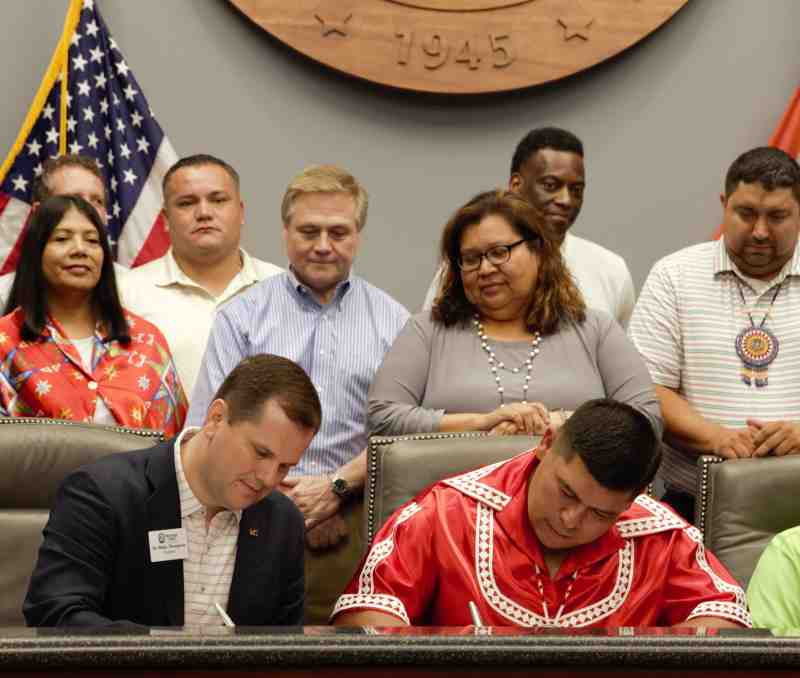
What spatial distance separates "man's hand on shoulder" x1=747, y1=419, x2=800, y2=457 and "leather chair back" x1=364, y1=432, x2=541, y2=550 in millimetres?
622

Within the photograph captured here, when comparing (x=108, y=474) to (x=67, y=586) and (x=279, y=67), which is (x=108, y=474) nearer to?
(x=67, y=586)

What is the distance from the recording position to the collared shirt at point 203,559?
2.28 meters

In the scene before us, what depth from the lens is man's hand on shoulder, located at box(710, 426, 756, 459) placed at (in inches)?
120

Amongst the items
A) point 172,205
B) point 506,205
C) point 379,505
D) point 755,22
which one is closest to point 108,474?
point 379,505

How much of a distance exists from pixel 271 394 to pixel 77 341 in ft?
3.83

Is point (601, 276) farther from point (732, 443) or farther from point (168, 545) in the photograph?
point (168, 545)

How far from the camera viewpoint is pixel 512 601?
7.54 ft

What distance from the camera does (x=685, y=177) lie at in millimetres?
4387

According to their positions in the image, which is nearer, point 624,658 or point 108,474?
point 624,658

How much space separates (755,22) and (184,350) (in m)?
2.23

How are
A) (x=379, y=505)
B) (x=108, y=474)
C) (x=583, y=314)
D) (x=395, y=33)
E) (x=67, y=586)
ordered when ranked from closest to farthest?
(x=67, y=586) < (x=108, y=474) < (x=379, y=505) < (x=583, y=314) < (x=395, y=33)

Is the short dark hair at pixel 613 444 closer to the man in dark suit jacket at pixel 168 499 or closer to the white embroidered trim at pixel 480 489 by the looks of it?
the white embroidered trim at pixel 480 489

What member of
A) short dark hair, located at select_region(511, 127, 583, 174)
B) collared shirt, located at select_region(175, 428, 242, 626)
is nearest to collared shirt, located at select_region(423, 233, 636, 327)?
short dark hair, located at select_region(511, 127, 583, 174)

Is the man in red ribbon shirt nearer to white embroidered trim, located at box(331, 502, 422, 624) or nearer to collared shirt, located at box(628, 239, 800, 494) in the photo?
white embroidered trim, located at box(331, 502, 422, 624)
